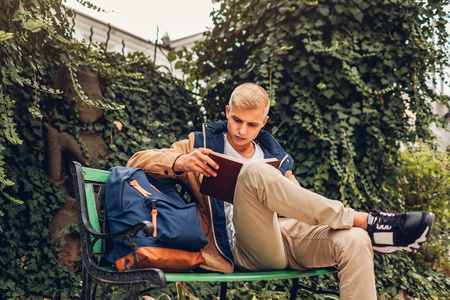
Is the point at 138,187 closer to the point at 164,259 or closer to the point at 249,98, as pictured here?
the point at 164,259

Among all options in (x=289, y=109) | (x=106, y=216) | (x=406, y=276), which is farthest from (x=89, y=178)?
(x=406, y=276)

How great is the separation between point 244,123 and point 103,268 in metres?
1.18

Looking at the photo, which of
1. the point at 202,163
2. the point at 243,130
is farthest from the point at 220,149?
the point at 202,163

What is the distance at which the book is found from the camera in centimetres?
183

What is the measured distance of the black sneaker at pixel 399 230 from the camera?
5.42ft

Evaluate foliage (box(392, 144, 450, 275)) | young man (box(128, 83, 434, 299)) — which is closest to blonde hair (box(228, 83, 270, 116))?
young man (box(128, 83, 434, 299))

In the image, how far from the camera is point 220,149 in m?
2.38

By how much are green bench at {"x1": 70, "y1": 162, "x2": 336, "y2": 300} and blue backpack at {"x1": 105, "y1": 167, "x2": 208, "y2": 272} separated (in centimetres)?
7

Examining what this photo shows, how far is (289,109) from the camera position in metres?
3.69

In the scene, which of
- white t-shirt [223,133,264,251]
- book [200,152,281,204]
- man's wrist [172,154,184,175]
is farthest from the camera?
white t-shirt [223,133,264,251]

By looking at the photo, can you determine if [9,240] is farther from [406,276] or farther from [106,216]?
[406,276]

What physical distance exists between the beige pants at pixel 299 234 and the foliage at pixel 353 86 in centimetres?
157

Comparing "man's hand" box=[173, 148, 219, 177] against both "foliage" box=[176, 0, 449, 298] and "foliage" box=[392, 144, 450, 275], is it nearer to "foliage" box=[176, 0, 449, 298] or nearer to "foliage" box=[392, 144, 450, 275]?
"foliage" box=[176, 0, 449, 298]

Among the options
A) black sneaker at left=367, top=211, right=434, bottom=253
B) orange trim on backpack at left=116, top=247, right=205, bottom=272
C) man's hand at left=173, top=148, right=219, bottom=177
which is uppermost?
man's hand at left=173, top=148, right=219, bottom=177
